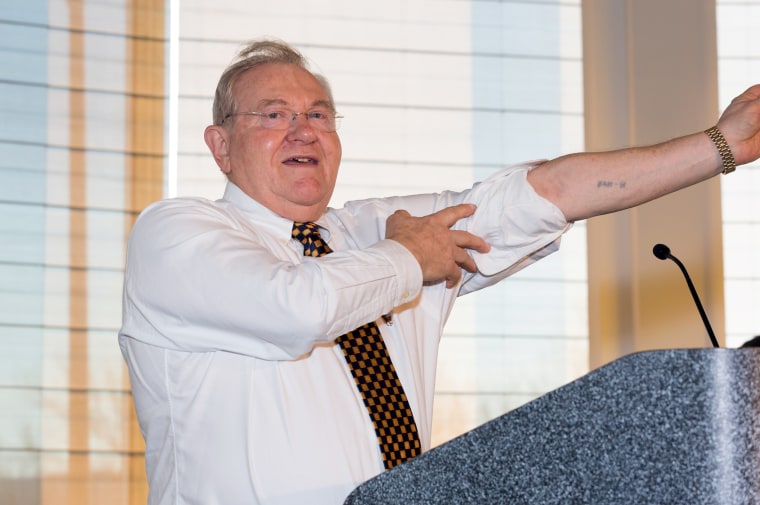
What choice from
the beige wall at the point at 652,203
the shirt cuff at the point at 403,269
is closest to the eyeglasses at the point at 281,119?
the shirt cuff at the point at 403,269

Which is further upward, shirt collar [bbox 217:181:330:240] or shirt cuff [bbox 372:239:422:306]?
shirt collar [bbox 217:181:330:240]

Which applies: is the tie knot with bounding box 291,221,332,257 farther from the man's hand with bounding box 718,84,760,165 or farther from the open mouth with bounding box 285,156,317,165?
Result: the man's hand with bounding box 718,84,760,165

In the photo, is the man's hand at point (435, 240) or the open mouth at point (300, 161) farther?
the open mouth at point (300, 161)

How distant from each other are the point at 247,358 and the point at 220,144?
59 centimetres

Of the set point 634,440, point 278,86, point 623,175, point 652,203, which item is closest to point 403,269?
point 623,175

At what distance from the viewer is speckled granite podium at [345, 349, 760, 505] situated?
86 cm

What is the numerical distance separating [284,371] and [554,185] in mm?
628

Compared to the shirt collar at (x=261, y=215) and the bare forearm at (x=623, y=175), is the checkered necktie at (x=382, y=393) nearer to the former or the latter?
the shirt collar at (x=261, y=215)

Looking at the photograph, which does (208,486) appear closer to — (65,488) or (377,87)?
(65,488)

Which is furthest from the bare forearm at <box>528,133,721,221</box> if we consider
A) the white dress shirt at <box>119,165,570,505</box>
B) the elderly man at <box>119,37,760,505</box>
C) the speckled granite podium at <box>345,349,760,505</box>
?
the speckled granite podium at <box>345,349,760,505</box>

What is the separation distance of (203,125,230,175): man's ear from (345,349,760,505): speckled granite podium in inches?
49.5

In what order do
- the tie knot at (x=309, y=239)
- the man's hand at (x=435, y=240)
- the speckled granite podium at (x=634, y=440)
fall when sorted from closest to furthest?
1. the speckled granite podium at (x=634, y=440)
2. the man's hand at (x=435, y=240)
3. the tie knot at (x=309, y=239)

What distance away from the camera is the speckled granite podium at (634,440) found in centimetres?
86

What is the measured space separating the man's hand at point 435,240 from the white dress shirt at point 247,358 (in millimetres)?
41
